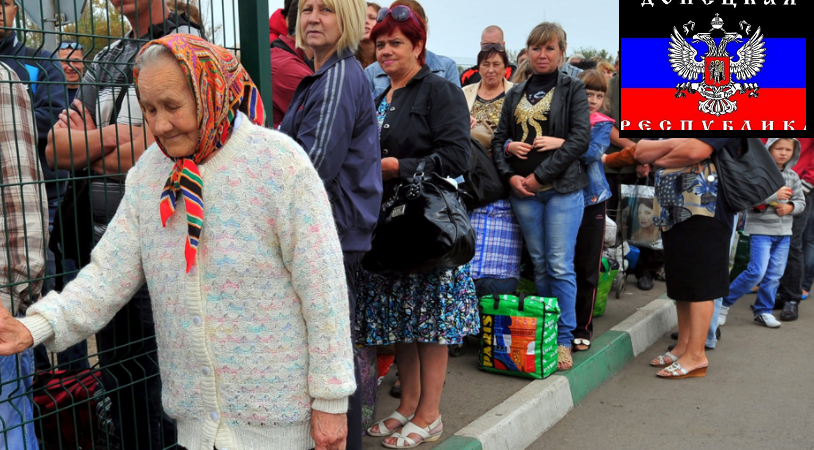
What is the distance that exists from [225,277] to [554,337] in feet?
10.8

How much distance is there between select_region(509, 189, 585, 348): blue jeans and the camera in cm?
534

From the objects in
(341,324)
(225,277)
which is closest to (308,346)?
(341,324)

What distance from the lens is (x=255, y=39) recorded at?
3.22m

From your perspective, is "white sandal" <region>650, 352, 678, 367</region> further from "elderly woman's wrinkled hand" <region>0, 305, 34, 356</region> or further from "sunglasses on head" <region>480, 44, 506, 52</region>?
"elderly woman's wrinkled hand" <region>0, 305, 34, 356</region>

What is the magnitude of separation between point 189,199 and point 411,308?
77.4 inches

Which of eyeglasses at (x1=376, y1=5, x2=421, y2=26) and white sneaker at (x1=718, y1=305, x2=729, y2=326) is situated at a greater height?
eyeglasses at (x1=376, y1=5, x2=421, y2=26)

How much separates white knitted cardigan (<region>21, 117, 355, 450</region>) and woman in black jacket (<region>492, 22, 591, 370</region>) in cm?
336

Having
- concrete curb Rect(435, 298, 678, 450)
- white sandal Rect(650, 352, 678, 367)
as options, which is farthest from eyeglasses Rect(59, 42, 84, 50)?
white sandal Rect(650, 352, 678, 367)

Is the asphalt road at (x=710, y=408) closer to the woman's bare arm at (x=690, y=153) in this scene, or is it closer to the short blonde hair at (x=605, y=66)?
the woman's bare arm at (x=690, y=153)

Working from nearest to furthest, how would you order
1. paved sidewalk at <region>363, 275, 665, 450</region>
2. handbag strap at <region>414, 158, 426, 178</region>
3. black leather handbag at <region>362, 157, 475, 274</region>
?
black leather handbag at <region>362, 157, 475, 274</region> < handbag strap at <region>414, 158, 426, 178</region> < paved sidewalk at <region>363, 275, 665, 450</region>

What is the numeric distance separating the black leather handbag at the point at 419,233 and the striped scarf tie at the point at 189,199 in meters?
1.62

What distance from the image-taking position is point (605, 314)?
265 inches

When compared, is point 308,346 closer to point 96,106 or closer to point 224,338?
point 224,338

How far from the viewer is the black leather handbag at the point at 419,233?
355 cm
